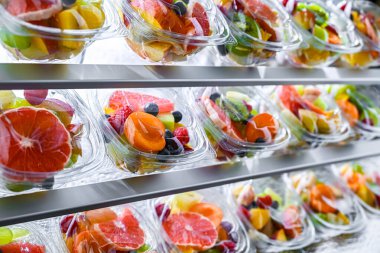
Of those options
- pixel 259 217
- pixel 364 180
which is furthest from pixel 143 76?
pixel 364 180

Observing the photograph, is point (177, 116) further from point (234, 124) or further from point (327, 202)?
point (327, 202)

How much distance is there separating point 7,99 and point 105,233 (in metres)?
0.45

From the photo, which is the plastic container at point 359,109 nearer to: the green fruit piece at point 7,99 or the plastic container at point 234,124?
the plastic container at point 234,124

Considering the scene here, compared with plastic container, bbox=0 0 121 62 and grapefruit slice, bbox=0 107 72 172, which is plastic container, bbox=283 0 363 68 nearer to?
plastic container, bbox=0 0 121 62

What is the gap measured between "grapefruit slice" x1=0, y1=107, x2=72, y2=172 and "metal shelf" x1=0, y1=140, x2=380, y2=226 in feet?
0.46

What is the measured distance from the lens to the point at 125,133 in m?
1.20

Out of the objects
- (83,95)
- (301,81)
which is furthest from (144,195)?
(301,81)

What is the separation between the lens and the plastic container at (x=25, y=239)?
1.17 metres

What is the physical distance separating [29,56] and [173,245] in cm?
70

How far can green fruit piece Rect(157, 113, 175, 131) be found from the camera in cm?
127

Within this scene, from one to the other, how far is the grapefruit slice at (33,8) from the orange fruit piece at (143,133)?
338 millimetres

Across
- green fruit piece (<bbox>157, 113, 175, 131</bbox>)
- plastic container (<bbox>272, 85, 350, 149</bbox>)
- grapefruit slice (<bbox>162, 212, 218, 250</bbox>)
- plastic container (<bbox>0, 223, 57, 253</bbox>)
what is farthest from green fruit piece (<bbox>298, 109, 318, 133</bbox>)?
plastic container (<bbox>0, 223, 57, 253</bbox>)

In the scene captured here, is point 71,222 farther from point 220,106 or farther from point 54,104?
point 220,106

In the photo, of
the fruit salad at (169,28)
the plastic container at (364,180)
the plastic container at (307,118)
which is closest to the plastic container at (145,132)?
the fruit salad at (169,28)
